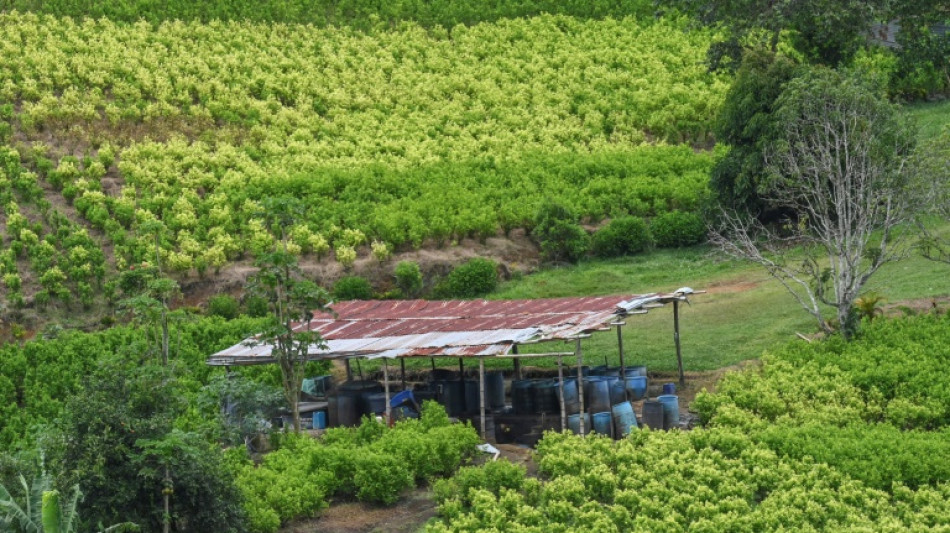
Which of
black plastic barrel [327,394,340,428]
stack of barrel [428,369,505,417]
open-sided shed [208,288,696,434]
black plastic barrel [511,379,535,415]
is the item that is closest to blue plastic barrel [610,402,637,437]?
open-sided shed [208,288,696,434]

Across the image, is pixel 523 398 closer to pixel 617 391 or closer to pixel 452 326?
pixel 617 391

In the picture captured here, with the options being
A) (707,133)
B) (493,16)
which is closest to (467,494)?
(707,133)

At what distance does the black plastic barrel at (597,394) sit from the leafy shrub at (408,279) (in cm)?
965

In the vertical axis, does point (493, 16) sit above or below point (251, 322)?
above

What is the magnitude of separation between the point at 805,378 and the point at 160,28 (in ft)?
91.6

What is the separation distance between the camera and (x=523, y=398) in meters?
22.7

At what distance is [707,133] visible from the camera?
129 feet

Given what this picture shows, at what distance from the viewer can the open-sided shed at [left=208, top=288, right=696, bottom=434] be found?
2150cm

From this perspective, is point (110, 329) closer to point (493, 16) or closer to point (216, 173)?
point (216, 173)

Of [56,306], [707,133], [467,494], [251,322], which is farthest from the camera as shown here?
[707,133]

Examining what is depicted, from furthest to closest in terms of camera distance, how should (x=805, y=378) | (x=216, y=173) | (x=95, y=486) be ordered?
(x=216, y=173) < (x=805, y=378) < (x=95, y=486)

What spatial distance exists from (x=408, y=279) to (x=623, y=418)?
419 inches

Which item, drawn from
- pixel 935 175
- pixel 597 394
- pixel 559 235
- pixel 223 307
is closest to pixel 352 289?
pixel 223 307

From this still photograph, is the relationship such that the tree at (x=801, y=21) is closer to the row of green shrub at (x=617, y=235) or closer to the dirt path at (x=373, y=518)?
the row of green shrub at (x=617, y=235)
